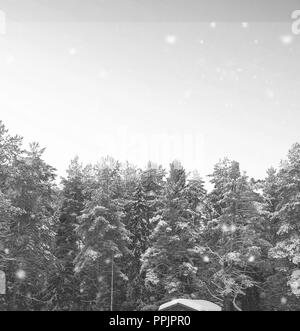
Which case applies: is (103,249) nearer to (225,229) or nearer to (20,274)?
(20,274)

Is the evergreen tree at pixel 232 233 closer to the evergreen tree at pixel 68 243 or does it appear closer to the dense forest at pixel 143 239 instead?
the dense forest at pixel 143 239

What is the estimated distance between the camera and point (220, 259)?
Result: 39.3 metres

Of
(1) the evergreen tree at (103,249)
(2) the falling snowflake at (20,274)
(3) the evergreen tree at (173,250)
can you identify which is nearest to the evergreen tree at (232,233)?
(3) the evergreen tree at (173,250)

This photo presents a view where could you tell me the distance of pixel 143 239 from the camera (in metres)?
45.3

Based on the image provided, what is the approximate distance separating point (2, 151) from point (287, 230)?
73.5 ft

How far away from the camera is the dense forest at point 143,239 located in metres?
→ 35.6

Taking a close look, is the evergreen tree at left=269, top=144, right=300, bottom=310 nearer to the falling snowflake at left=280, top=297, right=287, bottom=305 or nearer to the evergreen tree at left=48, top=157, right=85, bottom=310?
the falling snowflake at left=280, top=297, right=287, bottom=305

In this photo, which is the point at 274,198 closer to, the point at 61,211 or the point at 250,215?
the point at 250,215

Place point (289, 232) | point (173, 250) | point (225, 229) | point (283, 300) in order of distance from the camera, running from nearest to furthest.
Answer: point (289, 232) → point (283, 300) → point (225, 229) → point (173, 250)

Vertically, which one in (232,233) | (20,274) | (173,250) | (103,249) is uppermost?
(232,233)

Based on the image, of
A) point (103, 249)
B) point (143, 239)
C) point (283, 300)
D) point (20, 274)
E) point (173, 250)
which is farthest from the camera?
point (143, 239)

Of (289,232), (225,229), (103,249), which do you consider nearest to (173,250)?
(225,229)

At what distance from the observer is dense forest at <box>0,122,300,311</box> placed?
35594 millimetres
